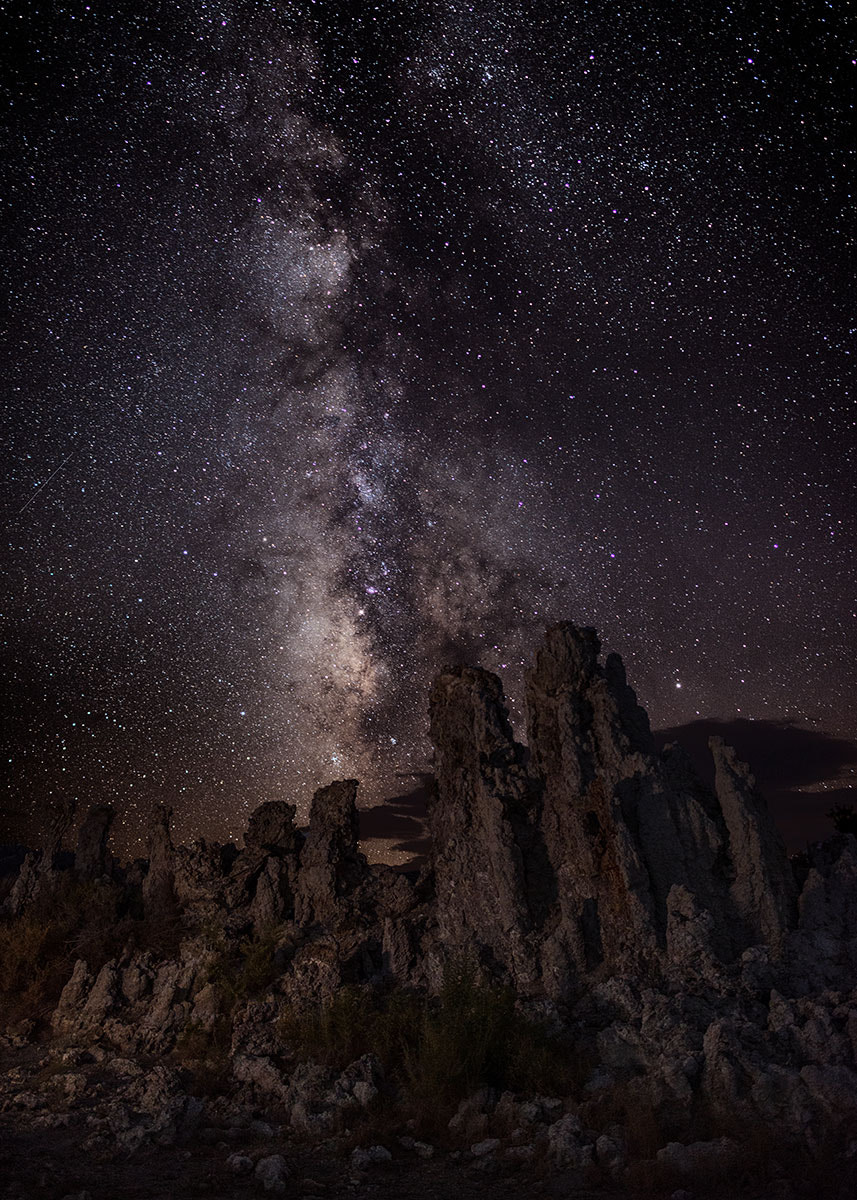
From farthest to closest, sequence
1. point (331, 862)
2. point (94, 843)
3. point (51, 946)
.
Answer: point (94, 843) < point (51, 946) < point (331, 862)

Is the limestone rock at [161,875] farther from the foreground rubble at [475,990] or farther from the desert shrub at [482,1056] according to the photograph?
the desert shrub at [482,1056]

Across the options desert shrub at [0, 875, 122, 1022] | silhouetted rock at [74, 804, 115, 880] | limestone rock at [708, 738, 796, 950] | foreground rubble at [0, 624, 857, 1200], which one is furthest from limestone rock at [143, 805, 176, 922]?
limestone rock at [708, 738, 796, 950]

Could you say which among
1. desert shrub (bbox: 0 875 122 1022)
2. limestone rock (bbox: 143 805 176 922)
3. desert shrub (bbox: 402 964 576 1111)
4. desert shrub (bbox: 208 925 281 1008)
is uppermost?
limestone rock (bbox: 143 805 176 922)

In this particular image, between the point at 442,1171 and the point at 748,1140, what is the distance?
4.50 meters

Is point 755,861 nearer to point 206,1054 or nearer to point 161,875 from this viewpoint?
point 206,1054

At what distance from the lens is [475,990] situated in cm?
1457

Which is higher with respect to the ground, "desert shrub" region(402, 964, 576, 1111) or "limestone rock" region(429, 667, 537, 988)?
"limestone rock" region(429, 667, 537, 988)

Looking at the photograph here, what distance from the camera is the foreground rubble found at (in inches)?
420

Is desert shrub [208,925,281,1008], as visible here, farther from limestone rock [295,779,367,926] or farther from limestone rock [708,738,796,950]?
limestone rock [708,738,796,950]

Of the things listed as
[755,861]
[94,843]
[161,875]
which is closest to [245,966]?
[161,875]

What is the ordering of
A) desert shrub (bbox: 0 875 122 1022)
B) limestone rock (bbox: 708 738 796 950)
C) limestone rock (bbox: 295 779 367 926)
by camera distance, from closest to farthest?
1. limestone rock (bbox: 708 738 796 950)
2. desert shrub (bbox: 0 875 122 1022)
3. limestone rock (bbox: 295 779 367 926)

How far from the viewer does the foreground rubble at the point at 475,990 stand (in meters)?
10.7

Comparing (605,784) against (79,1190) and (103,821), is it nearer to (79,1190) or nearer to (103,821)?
(79,1190)

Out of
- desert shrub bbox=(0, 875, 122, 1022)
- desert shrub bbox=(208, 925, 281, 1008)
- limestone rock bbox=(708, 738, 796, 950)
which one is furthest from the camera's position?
desert shrub bbox=(0, 875, 122, 1022)
